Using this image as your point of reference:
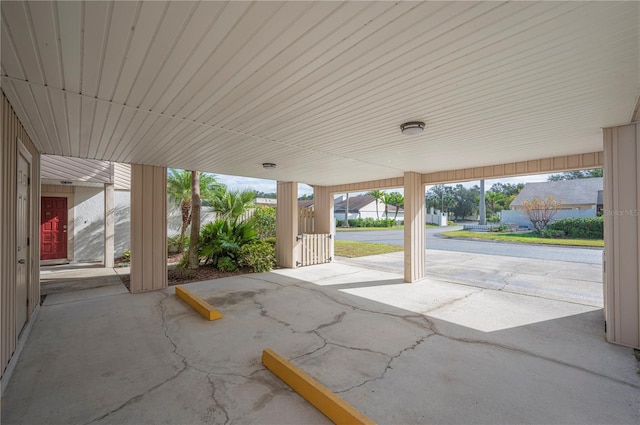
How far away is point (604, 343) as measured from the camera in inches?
135

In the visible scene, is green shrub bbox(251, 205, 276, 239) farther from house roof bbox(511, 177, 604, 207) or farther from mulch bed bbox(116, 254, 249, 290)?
house roof bbox(511, 177, 604, 207)

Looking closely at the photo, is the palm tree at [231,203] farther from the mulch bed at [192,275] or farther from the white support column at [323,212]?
the white support column at [323,212]

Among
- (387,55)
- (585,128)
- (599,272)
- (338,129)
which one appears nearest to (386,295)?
(338,129)

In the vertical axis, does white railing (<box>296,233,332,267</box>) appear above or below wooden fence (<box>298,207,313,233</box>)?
below

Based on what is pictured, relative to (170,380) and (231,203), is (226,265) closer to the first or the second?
(231,203)

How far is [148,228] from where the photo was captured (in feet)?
19.4

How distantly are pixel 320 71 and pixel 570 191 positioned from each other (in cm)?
3055

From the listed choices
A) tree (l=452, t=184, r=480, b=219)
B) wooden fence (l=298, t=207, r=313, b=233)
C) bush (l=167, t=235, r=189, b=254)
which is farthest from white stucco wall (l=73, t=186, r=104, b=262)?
tree (l=452, t=184, r=480, b=219)

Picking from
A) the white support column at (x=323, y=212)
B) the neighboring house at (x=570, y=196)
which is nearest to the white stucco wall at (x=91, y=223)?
the white support column at (x=323, y=212)

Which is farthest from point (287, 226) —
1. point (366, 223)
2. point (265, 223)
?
point (366, 223)

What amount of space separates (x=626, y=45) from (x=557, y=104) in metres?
1.04

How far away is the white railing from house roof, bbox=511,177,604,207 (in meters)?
23.8

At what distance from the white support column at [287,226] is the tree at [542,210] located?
20.7 metres

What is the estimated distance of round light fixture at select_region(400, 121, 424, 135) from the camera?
3396mm
